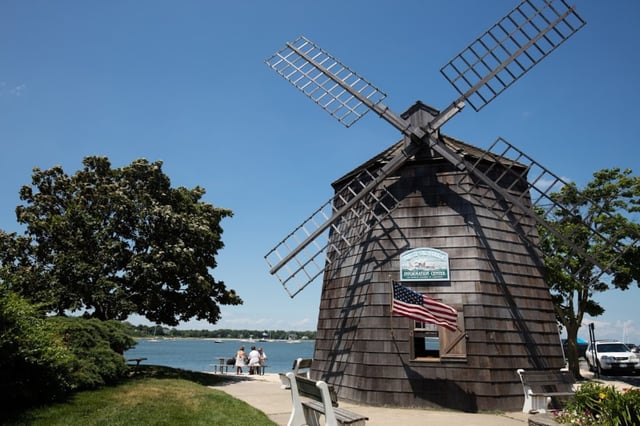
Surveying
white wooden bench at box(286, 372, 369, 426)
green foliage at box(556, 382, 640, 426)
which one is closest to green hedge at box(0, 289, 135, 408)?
white wooden bench at box(286, 372, 369, 426)

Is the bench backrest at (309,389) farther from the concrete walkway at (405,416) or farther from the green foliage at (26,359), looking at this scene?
the green foliage at (26,359)

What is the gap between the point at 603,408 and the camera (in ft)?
21.1

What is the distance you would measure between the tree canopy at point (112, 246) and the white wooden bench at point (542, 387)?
1130 cm

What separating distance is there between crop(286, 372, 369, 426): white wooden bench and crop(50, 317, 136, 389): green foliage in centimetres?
504

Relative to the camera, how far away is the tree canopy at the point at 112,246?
15.3 metres

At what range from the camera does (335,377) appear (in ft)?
40.5

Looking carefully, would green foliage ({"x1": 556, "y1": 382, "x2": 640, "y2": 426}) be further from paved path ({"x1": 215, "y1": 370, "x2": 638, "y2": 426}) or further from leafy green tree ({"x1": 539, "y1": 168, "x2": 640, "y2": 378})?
leafy green tree ({"x1": 539, "y1": 168, "x2": 640, "y2": 378})

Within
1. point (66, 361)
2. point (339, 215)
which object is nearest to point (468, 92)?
point (339, 215)

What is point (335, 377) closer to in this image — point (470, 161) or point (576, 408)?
point (576, 408)

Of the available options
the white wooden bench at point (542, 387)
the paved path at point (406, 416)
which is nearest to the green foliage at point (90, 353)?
the paved path at point (406, 416)

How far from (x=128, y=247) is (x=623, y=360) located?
2309 centimetres

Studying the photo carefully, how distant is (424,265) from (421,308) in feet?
5.00

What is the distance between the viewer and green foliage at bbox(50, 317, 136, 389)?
9805 mm

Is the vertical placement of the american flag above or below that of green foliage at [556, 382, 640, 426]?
above
